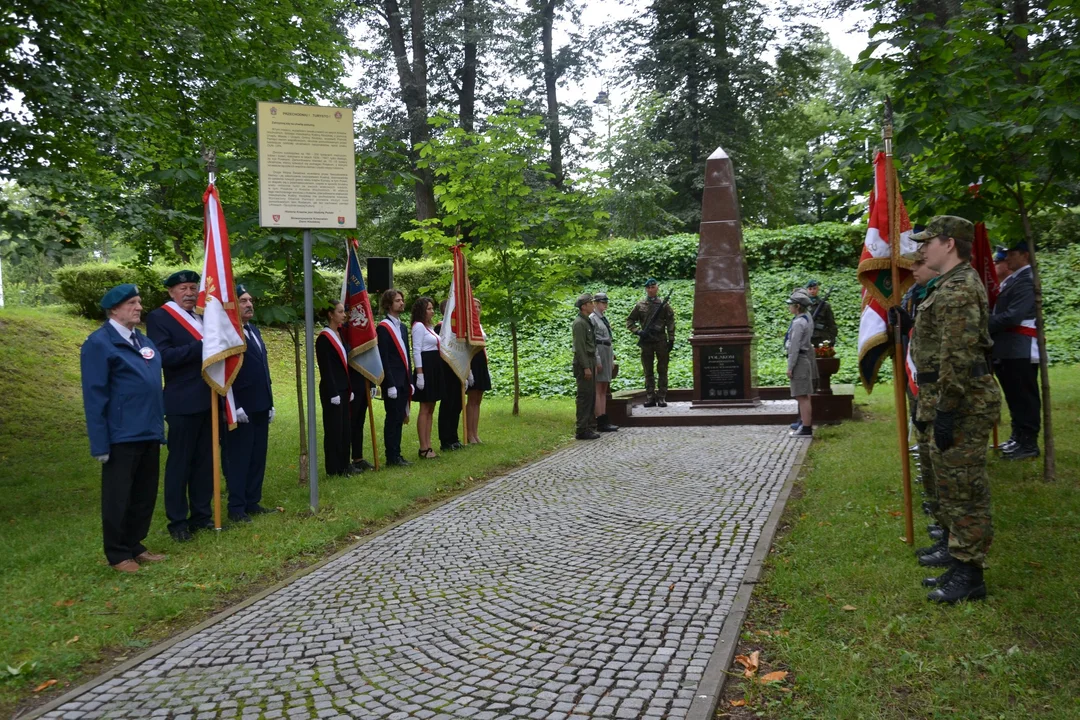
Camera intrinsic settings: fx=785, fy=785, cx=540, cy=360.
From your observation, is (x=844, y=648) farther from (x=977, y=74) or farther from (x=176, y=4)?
(x=176, y=4)

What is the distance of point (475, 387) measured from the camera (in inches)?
421

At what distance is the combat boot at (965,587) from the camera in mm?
4043

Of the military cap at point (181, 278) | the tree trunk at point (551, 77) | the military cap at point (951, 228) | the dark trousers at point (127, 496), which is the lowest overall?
the dark trousers at point (127, 496)

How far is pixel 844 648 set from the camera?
361cm

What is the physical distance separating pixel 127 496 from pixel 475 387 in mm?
5775

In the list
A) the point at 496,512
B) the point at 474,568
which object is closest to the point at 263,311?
the point at 496,512

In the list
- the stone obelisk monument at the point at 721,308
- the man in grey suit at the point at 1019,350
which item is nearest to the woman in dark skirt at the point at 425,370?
the stone obelisk monument at the point at 721,308

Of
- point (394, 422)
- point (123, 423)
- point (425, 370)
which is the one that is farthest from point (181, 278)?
point (425, 370)

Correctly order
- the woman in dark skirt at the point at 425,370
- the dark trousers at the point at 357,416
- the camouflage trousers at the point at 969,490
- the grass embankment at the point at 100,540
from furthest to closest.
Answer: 1. the woman in dark skirt at the point at 425,370
2. the dark trousers at the point at 357,416
3. the grass embankment at the point at 100,540
4. the camouflage trousers at the point at 969,490

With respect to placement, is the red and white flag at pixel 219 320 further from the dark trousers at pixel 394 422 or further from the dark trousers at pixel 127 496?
the dark trousers at pixel 394 422

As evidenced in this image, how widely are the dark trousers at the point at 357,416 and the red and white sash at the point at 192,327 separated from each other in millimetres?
2214

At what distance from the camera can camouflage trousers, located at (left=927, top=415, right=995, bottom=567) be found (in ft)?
13.2

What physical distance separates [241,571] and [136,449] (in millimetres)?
1110

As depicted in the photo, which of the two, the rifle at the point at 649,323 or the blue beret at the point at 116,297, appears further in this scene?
the rifle at the point at 649,323
